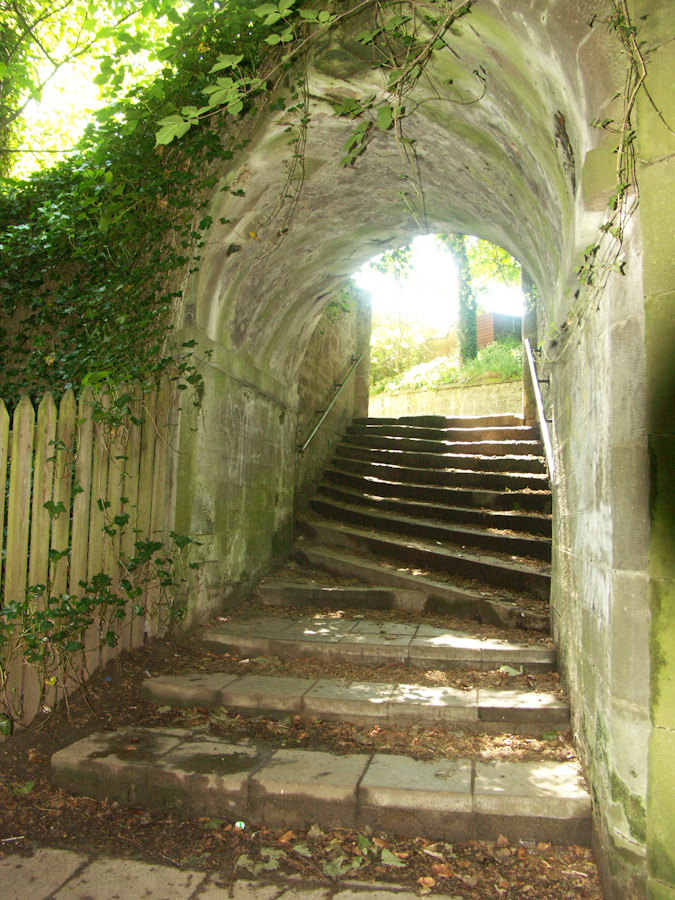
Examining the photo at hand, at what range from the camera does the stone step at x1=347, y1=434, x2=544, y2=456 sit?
285 inches

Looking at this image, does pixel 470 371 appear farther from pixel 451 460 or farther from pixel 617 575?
pixel 617 575

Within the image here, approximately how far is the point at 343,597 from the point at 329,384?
446 cm

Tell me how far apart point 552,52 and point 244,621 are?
13.7 feet

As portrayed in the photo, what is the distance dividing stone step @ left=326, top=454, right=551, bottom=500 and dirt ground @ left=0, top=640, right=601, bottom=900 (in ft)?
9.93

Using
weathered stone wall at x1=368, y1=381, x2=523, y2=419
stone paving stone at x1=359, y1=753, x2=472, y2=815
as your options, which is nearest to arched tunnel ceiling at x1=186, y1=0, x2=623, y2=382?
stone paving stone at x1=359, y1=753, x2=472, y2=815

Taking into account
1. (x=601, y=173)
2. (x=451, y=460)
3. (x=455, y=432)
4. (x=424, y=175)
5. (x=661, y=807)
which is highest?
(x=424, y=175)

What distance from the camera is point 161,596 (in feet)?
13.6

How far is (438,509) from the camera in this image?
6766 mm

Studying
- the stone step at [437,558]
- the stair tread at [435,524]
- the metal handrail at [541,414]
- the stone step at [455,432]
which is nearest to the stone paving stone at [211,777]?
the stone step at [437,558]

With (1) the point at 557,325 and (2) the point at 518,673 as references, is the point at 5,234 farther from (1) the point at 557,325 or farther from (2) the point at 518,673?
(2) the point at 518,673

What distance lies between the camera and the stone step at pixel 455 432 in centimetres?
766

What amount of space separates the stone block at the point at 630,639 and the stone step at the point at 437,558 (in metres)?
2.77

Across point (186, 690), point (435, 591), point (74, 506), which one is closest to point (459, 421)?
point (435, 591)

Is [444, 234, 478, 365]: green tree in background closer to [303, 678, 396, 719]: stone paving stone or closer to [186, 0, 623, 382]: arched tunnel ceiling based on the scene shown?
[186, 0, 623, 382]: arched tunnel ceiling
